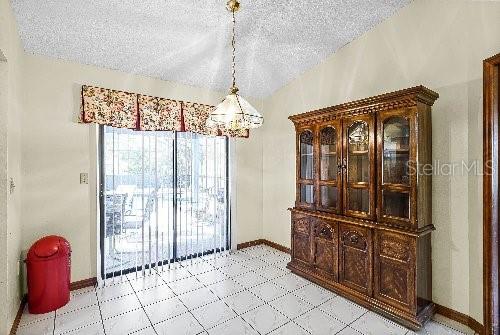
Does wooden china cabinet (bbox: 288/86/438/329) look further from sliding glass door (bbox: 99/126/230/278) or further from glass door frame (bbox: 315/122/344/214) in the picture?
sliding glass door (bbox: 99/126/230/278)

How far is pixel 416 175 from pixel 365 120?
2.45ft

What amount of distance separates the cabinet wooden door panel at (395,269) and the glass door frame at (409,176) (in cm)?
15

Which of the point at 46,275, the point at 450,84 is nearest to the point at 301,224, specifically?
the point at 450,84

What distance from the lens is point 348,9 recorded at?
2.73 m

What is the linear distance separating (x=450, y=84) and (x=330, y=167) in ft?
4.61

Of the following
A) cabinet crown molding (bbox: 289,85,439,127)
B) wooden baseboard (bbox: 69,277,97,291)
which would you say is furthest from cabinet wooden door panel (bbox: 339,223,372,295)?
wooden baseboard (bbox: 69,277,97,291)

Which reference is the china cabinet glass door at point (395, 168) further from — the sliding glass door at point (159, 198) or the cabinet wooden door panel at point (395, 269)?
the sliding glass door at point (159, 198)

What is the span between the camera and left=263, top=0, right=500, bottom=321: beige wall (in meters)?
2.37

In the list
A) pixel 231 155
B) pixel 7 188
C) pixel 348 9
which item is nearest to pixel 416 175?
pixel 348 9

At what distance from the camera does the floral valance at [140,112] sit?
125 inches

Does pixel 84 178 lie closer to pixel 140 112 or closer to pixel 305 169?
pixel 140 112

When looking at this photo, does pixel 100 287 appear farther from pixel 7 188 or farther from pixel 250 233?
pixel 250 233

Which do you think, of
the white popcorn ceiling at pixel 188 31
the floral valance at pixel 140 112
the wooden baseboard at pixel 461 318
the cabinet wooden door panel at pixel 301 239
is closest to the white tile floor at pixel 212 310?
the wooden baseboard at pixel 461 318

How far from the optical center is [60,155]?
3.04m
